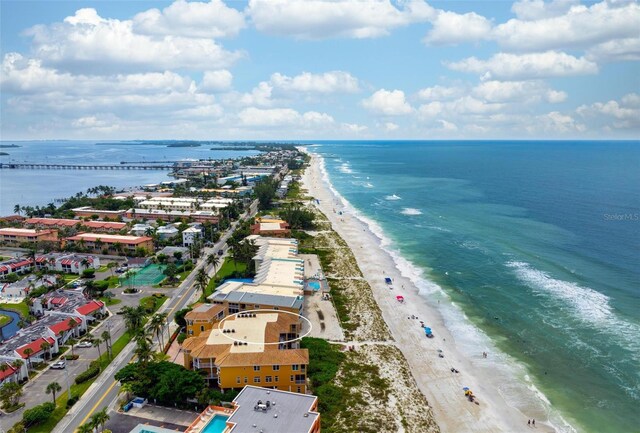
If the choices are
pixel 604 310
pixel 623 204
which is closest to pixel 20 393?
pixel 604 310

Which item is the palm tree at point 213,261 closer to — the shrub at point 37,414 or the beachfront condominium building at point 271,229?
the beachfront condominium building at point 271,229

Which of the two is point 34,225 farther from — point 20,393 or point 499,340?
point 499,340

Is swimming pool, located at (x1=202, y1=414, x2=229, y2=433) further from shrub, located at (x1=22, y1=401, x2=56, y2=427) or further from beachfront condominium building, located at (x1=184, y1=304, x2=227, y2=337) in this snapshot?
beachfront condominium building, located at (x1=184, y1=304, x2=227, y2=337)

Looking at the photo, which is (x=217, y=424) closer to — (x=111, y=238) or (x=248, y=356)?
(x=248, y=356)

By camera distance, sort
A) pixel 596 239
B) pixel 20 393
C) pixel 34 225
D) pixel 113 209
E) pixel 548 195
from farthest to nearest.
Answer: pixel 548 195 < pixel 113 209 < pixel 34 225 < pixel 596 239 < pixel 20 393

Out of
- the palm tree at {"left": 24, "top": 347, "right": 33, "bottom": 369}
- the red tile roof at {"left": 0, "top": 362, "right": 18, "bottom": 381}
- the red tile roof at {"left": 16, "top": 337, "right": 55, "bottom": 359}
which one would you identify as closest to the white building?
the red tile roof at {"left": 16, "top": 337, "right": 55, "bottom": 359}

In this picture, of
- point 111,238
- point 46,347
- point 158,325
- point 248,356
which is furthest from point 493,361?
point 111,238

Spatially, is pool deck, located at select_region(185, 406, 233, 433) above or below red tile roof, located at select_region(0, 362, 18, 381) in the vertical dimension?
above
